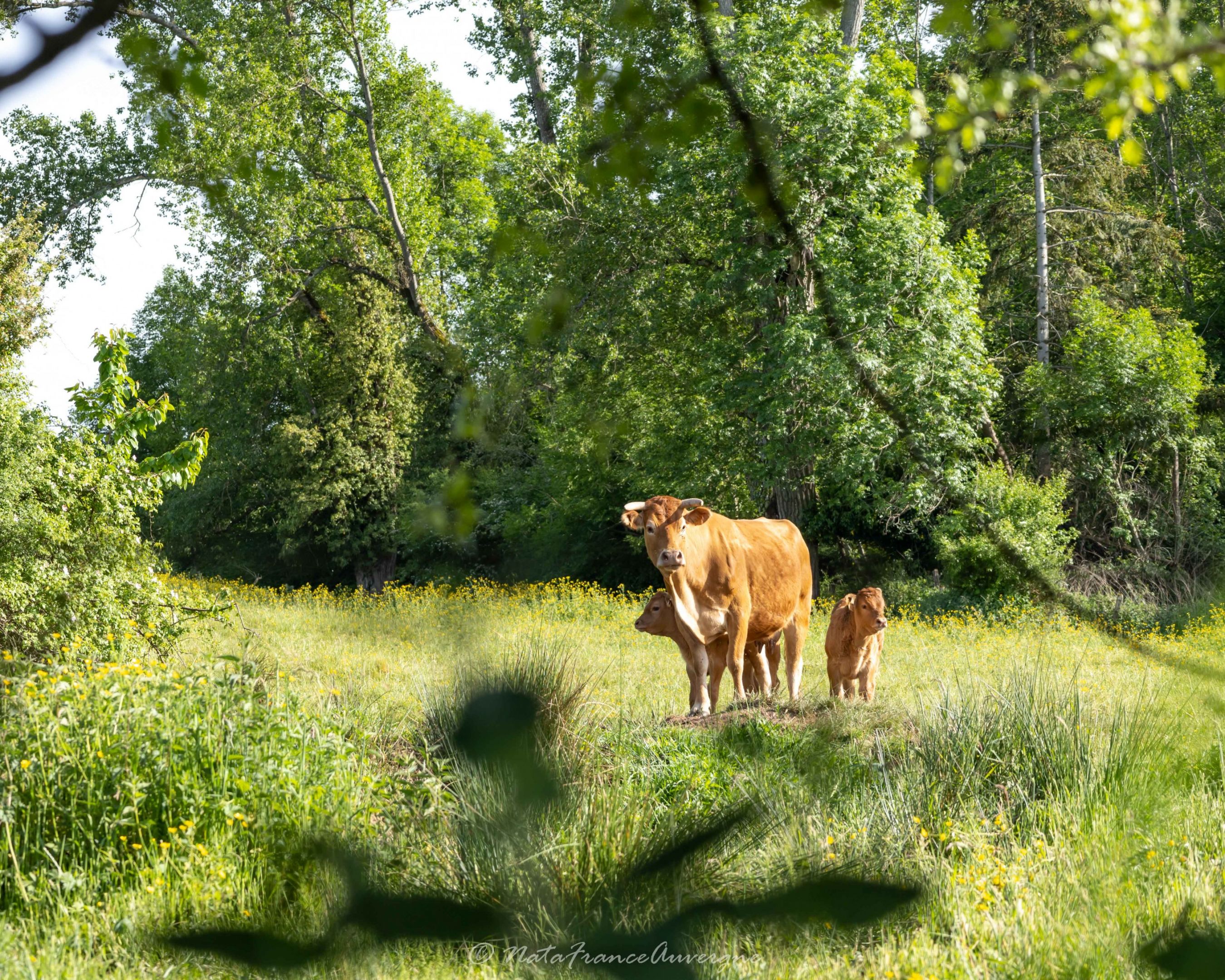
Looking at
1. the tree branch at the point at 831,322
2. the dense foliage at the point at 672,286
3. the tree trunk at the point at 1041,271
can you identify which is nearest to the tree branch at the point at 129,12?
the dense foliage at the point at 672,286

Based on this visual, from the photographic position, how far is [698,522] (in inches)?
277

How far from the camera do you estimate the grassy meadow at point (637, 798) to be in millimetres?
1807

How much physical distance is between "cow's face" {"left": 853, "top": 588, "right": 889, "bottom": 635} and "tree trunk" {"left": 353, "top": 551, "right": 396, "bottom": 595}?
12.6 metres

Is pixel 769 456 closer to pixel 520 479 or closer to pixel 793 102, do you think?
pixel 793 102

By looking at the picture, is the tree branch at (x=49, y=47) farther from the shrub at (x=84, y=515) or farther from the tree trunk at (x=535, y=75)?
the shrub at (x=84, y=515)

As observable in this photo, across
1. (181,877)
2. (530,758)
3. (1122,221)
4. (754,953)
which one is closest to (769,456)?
(1122,221)

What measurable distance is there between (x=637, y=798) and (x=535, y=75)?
7.81 feet

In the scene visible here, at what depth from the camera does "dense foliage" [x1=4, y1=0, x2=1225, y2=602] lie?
112 centimetres

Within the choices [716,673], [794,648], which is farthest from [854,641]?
[716,673]

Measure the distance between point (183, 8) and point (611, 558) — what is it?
17457mm

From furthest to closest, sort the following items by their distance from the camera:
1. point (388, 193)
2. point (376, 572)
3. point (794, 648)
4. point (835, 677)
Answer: point (376, 572), point (794, 648), point (835, 677), point (388, 193)

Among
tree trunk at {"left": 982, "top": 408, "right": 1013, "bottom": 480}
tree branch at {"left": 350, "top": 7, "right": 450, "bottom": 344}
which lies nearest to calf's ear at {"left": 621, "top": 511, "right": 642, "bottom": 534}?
tree branch at {"left": 350, "top": 7, "right": 450, "bottom": 344}

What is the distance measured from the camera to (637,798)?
3.51 m

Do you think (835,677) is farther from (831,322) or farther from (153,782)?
(831,322)
